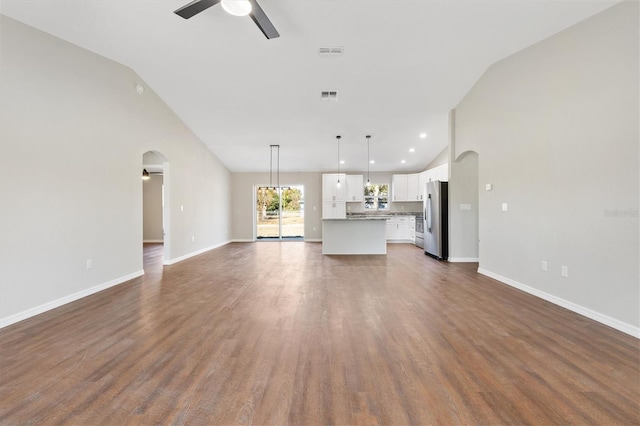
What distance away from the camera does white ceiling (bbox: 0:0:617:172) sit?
312 cm

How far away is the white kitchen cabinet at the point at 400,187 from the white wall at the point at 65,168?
6.88 meters

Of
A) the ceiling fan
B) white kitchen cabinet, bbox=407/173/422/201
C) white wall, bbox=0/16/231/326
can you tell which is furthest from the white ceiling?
white kitchen cabinet, bbox=407/173/422/201

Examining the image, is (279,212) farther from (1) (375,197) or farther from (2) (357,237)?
(2) (357,237)

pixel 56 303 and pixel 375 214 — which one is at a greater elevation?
pixel 375 214

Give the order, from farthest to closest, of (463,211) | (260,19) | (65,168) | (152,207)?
1. (152,207)
2. (463,211)
3. (65,168)
4. (260,19)

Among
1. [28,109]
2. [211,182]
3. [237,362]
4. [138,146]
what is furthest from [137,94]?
[237,362]

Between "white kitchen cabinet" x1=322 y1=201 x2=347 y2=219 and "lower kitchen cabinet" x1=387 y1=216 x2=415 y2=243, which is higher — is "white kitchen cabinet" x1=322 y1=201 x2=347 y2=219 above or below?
above

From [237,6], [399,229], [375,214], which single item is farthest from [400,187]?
[237,6]

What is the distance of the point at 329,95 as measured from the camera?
5.07 metres

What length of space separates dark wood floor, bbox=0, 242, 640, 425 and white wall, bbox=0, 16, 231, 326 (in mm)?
489

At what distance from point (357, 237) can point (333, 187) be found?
2758 mm

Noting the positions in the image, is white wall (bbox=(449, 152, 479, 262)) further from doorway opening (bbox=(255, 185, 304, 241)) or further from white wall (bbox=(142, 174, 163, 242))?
white wall (bbox=(142, 174, 163, 242))

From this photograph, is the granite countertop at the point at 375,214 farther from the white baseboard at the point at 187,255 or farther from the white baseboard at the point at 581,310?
the white baseboard at the point at 581,310

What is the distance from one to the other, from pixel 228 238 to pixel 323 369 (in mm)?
7999
